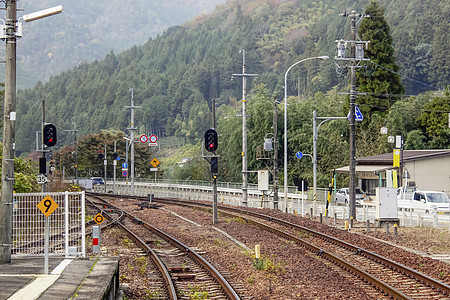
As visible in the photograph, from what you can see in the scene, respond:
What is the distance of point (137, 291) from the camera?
13.2 meters

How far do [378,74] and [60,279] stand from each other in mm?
55343

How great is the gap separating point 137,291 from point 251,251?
664 cm

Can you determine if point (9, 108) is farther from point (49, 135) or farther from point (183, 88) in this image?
point (183, 88)

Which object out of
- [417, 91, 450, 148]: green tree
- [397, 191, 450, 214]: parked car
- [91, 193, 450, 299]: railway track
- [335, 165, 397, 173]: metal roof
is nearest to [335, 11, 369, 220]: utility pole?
[397, 191, 450, 214]: parked car

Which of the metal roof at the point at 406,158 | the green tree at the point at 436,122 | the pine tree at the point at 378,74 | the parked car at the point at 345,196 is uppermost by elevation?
the pine tree at the point at 378,74

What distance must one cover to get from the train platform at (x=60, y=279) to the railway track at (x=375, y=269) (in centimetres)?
575

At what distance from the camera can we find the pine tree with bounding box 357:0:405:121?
62.3 metres

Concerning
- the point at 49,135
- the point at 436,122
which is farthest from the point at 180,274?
the point at 436,122

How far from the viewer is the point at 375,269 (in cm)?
1592

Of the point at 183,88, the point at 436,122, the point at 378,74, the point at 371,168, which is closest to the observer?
the point at 371,168

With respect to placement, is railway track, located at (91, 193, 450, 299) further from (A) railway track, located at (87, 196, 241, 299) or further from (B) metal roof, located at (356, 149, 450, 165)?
(B) metal roof, located at (356, 149, 450, 165)

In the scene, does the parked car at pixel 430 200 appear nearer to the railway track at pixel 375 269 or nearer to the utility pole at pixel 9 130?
the railway track at pixel 375 269

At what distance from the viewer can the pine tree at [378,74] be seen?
6231 cm

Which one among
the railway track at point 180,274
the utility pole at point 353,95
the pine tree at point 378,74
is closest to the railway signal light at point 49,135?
the railway track at point 180,274
